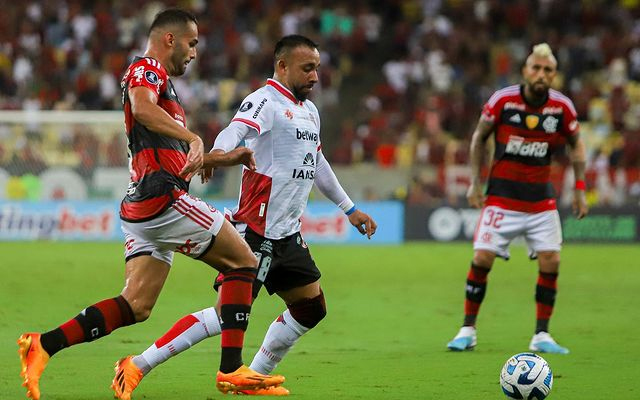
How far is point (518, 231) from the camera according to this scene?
10.2 meters

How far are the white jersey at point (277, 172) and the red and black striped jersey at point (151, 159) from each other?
0.81 m

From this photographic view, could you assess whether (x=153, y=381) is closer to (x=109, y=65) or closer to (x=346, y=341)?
(x=346, y=341)

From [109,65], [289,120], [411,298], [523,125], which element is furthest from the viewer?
[109,65]

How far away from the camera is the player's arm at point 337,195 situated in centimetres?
784

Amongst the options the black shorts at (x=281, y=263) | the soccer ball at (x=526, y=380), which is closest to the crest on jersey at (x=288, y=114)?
the black shorts at (x=281, y=263)

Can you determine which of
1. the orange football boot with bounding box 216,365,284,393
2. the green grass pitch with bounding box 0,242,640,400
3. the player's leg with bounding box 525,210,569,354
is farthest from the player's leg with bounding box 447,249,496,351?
the orange football boot with bounding box 216,365,284,393

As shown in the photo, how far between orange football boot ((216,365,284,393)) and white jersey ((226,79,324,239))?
96 centimetres

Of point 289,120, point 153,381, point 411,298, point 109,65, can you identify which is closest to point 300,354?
point 153,381

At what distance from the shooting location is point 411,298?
14.4m

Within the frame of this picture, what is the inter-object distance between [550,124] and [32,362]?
17.7 ft

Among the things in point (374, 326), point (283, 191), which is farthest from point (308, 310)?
point (374, 326)

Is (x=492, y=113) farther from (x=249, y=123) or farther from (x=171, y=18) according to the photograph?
(x=171, y=18)

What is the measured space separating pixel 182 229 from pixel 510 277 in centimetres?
1130

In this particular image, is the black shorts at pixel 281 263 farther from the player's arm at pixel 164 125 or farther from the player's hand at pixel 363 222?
the player's arm at pixel 164 125
